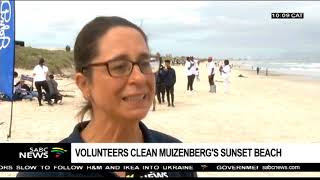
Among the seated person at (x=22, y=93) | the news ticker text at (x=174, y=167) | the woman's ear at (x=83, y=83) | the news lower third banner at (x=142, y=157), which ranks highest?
the woman's ear at (x=83, y=83)

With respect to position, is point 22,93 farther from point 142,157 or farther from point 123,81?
point 123,81

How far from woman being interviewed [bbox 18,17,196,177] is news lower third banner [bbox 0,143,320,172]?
7 centimetres

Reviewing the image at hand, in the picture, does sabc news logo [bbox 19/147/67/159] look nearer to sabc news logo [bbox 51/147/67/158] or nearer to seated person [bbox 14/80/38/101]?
sabc news logo [bbox 51/147/67/158]

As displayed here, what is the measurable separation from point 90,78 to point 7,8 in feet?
3.67

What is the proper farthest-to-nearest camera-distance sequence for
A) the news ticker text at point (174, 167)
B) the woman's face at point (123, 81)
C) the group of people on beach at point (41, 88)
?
the group of people on beach at point (41, 88)
the news ticker text at point (174, 167)
the woman's face at point (123, 81)

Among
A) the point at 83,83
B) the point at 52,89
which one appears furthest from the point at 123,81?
the point at 52,89

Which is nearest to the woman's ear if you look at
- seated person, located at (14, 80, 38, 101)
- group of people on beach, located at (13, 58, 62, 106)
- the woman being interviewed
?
the woman being interviewed

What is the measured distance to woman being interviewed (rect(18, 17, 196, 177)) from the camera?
3.94ft

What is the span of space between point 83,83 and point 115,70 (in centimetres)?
12

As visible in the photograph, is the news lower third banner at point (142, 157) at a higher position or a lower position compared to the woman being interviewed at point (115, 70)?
lower

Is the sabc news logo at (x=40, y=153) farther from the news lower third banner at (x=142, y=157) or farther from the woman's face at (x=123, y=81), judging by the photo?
the woman's face at (x=123, y=81)

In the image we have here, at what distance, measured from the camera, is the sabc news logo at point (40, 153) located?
134cm

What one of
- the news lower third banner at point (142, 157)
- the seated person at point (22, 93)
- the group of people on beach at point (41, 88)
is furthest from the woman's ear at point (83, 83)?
the seated person at point (22, 93)

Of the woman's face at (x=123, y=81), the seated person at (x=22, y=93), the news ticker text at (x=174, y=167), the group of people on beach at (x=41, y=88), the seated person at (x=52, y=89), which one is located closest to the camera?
the woman's face at (x=123, y=81)
